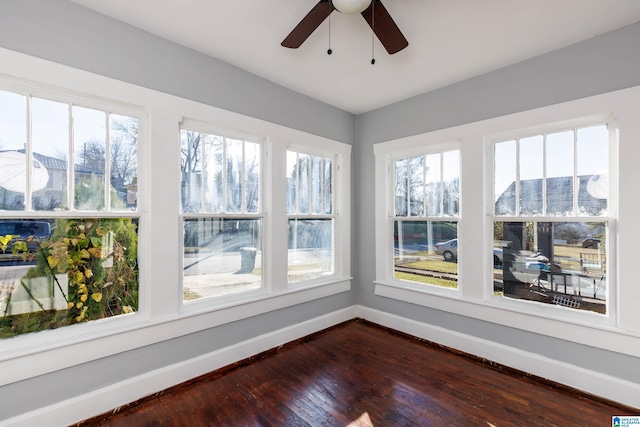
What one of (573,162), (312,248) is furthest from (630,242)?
(312,248)

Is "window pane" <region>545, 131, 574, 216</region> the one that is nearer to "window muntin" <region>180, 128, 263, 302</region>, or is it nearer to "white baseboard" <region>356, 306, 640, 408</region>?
"white baseboard" <region>356, 306, 640, 408</region>

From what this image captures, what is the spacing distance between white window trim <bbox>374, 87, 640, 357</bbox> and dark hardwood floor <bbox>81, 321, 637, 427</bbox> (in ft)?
1.61

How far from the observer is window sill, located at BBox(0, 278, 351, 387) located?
67.6 inches

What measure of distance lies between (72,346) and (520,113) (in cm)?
396

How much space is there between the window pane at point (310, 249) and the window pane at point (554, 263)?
1868mm

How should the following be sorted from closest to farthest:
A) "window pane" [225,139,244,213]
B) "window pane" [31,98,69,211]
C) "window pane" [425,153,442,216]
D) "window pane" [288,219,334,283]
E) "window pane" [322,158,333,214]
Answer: "window pane" [31,98,69,211] < "window pane" [225,139,244,213] < "window pane" [425,153,442,216] < "window pane" [288,219,334,283] < "window pane" [322,158,333,214]

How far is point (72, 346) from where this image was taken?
186cm

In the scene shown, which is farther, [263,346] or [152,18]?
[263,346]

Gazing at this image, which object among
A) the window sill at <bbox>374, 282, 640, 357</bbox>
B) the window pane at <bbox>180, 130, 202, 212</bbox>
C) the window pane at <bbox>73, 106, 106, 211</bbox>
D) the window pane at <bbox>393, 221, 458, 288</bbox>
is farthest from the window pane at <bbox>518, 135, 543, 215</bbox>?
the window pane at <bbox>73, 106, 106, 211</bbox>

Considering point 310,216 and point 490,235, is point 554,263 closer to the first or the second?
point 490,235

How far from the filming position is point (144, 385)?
2119mm

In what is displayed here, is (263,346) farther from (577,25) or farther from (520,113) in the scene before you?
(577,25)

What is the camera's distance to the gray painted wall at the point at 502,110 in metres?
2.13

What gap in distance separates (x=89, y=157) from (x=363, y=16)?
6.99ft
